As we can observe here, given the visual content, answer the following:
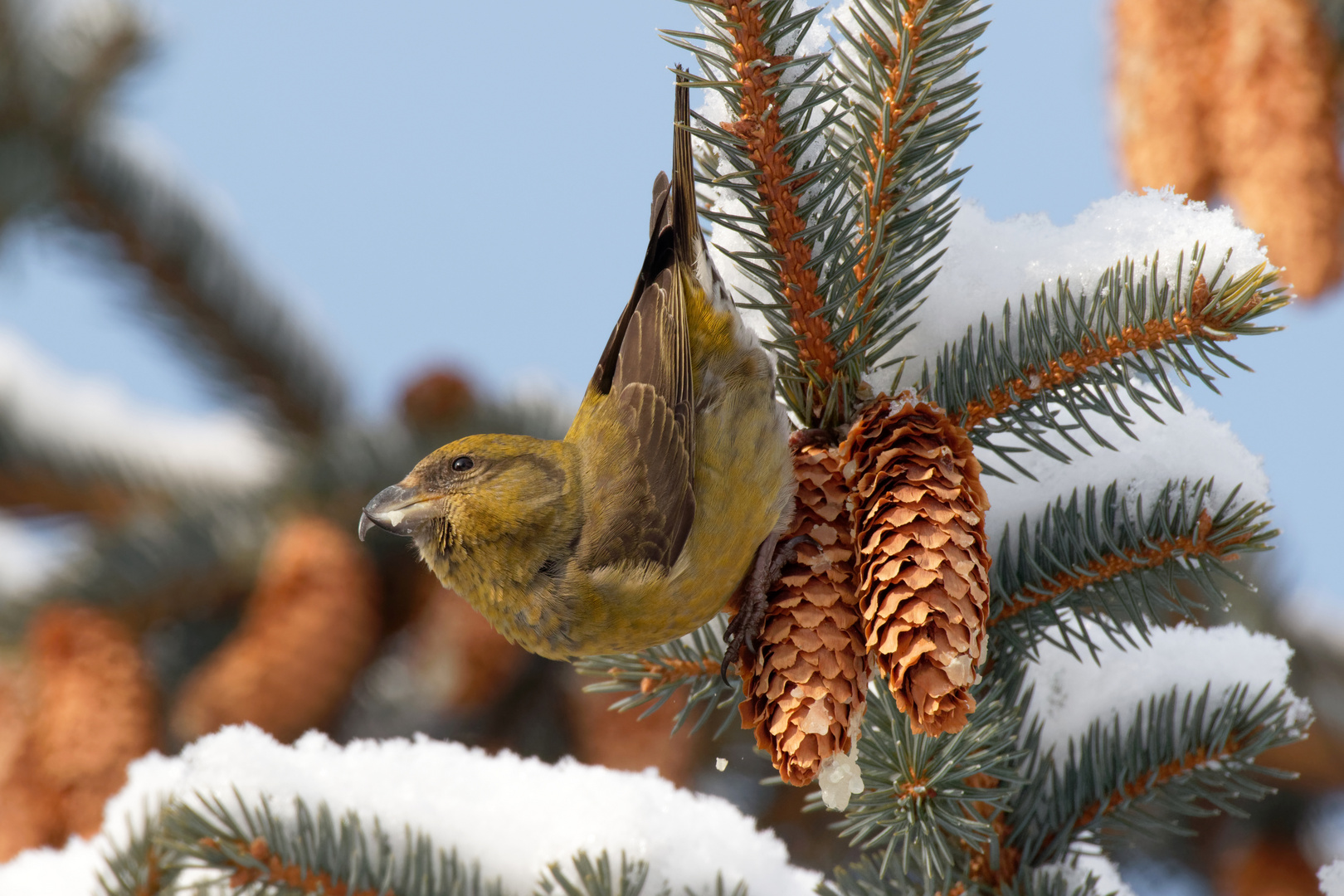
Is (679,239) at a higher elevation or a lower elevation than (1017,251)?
higher

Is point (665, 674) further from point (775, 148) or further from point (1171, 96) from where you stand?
point (1171, 96)

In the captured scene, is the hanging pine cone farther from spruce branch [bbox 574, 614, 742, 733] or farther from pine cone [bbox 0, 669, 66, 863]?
pine cone [bbox 0, 669, 66, 863]

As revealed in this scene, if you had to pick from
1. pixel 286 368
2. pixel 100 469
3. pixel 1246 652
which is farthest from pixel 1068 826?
pixel 100 469

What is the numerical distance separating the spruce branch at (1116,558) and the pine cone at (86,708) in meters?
2.26

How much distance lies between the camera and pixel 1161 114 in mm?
2975

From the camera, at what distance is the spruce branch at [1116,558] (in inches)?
64.3

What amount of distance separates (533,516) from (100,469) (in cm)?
254

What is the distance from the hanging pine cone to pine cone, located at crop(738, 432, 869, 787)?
0.06 meters

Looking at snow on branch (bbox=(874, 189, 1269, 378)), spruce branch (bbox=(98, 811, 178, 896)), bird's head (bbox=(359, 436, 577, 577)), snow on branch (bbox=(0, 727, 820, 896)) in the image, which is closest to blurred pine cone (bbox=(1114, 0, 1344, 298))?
snow on branch (bbox=(874, 189, 1269, 378))

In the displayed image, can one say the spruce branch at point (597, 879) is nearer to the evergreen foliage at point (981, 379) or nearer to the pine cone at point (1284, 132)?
the evergreen foliage at point (981, 379)

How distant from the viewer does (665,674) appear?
1949 mm

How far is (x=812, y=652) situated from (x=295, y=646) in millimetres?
1893

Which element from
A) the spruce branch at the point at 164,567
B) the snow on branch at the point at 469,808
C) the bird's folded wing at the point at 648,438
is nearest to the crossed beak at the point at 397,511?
the bird's folded wing at the point at 648,438

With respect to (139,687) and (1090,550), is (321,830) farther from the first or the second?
(139,687)
